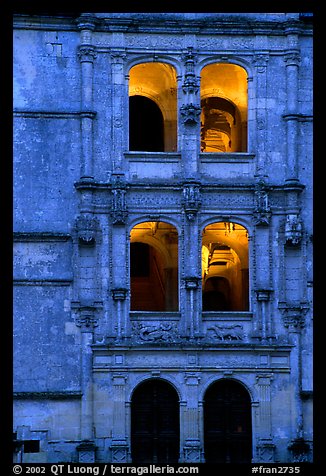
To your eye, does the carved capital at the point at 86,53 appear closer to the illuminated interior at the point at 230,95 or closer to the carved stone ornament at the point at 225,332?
the illuminated interior at the point at 230,95

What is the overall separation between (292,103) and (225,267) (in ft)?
27.6

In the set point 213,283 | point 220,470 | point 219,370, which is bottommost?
point 220,470

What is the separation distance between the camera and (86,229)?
29984 mm

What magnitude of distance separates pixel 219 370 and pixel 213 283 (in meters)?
8.97

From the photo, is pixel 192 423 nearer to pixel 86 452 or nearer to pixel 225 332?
pixel 225 332

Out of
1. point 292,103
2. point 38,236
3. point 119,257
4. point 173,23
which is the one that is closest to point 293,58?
point 292,103

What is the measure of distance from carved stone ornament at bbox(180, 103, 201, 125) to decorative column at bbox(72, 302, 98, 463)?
5690 millimetres

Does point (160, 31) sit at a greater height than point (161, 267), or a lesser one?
greater

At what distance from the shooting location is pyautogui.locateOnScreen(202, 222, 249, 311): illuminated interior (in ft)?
109

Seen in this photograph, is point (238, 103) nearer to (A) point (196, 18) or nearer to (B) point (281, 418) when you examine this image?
(A) point (196, 18)

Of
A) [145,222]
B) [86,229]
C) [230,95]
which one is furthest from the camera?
[230,95]

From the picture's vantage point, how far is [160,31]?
3116 centimetres
